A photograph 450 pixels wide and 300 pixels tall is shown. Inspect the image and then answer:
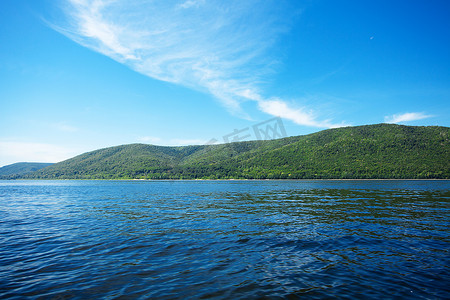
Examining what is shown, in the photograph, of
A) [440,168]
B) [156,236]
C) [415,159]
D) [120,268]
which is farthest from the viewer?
[415,159]

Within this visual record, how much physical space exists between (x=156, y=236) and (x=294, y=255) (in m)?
10.0

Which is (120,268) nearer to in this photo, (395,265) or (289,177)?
(395,265)

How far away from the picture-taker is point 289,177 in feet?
630

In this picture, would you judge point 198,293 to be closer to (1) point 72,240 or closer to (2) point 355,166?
(1) point 72,240

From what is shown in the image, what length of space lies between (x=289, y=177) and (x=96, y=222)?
18342 centimetres

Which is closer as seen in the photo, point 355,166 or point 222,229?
point 222,229

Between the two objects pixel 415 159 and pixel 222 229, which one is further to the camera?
pixel 415 159

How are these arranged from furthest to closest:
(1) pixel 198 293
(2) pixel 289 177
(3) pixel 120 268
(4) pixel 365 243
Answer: (2) pixel 289 177 → (4) pixel 365 243 → (3) pixel 120 268 → (1) pixel 198 293

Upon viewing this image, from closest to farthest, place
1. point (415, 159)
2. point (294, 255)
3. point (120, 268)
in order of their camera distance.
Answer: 1. point (120, 268)
2. point (294, 255)
3. point (415, 159)

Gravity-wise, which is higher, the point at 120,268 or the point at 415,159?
the point at 415,159

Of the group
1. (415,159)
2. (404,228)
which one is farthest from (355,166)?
(404,228)

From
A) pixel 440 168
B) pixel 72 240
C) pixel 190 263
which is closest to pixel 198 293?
pixel 190 263

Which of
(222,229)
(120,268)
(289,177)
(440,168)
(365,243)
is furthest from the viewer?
(289,177)

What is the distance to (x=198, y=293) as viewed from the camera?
8469 mm
